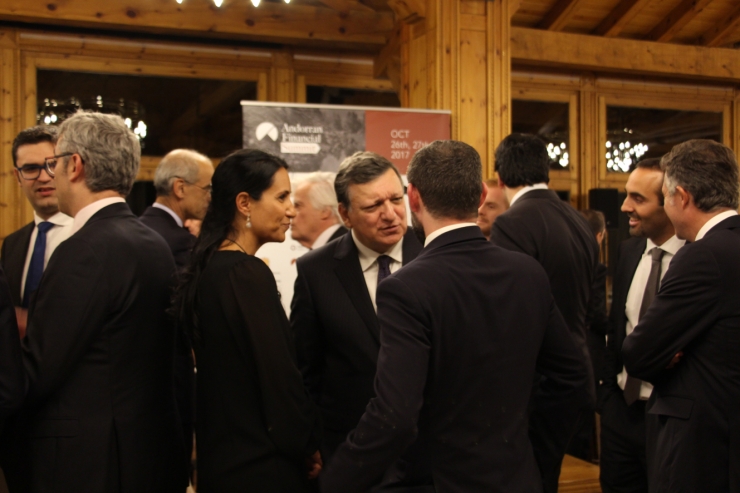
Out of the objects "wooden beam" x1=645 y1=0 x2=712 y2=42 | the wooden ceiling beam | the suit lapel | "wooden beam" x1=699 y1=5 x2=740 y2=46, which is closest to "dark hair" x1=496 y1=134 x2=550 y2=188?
the suit lapel

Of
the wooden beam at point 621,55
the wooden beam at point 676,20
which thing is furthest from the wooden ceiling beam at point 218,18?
the wooden beam at point 676,20

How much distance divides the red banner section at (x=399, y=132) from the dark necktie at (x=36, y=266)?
2.98 metres

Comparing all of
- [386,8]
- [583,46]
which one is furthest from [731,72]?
[386,8]

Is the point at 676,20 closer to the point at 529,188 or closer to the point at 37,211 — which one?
the point at 529,188

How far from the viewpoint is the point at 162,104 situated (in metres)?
7.25

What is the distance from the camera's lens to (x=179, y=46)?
23.7 feet

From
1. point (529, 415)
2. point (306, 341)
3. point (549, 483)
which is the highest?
point (306, 341)

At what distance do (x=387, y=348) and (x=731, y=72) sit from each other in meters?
8.71

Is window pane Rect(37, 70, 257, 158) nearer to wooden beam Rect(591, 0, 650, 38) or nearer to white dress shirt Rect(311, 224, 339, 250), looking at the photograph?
white dress shirt Rect(311, 224, 339, 250)

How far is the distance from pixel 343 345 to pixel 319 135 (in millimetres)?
3214

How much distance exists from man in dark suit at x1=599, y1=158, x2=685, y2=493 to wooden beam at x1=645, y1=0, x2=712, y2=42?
550 cm

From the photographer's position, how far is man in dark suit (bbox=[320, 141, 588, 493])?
1.71 m

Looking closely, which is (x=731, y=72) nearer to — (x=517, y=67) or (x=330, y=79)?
(x=517, y=67)

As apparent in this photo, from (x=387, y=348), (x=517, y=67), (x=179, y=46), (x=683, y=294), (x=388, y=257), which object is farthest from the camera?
(x=517, y=67)
